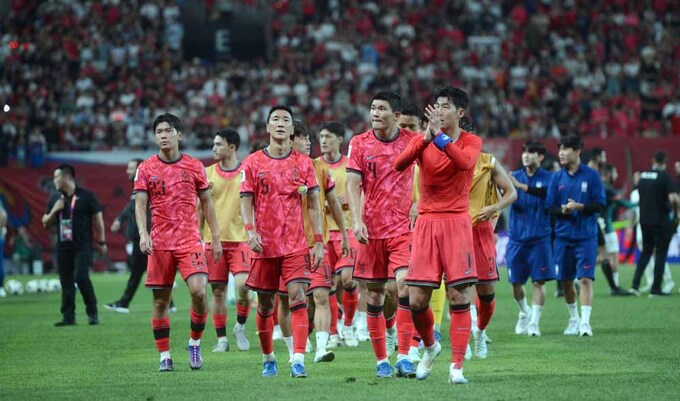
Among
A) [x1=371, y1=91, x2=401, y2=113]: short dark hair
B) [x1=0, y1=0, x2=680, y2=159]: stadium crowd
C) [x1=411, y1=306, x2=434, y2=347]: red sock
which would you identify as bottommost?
[x1=411, y1=306, x2=434, y2=347]: red sock

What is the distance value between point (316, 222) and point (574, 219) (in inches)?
205

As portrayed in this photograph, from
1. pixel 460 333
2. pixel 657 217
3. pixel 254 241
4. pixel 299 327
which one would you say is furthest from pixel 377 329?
pixel 657 217

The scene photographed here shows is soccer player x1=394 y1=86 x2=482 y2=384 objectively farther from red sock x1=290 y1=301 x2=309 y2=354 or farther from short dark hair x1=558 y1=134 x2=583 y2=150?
short dark hair x1=558 y1=134 x2=583 y2=150

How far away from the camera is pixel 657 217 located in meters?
21.4

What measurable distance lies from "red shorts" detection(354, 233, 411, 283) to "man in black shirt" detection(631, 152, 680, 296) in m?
11.2

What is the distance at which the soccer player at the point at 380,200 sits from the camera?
37.0ft

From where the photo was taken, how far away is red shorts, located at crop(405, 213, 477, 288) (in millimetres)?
9891

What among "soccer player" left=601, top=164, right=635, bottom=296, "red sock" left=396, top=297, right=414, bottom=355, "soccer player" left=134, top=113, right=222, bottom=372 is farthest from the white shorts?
"soccer player" left=134, top=113, right=222, bottom=372

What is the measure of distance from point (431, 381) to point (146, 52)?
30.2 metres

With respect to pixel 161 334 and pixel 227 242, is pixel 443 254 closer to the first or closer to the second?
pixel 161 334

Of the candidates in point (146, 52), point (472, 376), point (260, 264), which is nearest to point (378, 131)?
point (260, 264)

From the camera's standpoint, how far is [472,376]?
10555mm

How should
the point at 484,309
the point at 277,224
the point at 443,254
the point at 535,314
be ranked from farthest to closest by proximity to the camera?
the point at 535,314, the point at 484,309, the point at 277,224, the point at 443,254

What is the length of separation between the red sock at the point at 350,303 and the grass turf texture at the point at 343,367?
42 centimetres
